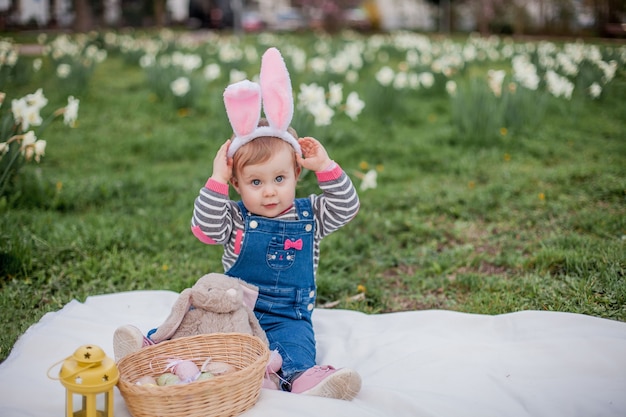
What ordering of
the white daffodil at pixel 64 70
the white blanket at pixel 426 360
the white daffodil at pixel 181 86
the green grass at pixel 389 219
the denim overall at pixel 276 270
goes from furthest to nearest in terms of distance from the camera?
the white daffodil at pixel 64 70
the white daffodil at pixel 181 86
the green grass at pixel 389 219
the denim overall at pixel 276 270
the white blanket at pixel 426 360

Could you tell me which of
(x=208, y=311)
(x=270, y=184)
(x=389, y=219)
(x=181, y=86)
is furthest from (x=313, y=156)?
(x=181, y=86)

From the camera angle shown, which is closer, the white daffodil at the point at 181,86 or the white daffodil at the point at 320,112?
the white daffodil at the point at 320,112

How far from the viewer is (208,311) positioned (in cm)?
210

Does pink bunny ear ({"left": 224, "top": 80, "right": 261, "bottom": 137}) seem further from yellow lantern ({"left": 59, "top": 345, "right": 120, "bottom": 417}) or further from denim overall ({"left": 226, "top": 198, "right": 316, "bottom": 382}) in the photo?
yellow lantern ({"left": 59, "top": 345, "right": 120, "bottom": 417})

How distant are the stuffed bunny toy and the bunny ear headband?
0.45m

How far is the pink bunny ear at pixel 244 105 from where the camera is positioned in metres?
2.12

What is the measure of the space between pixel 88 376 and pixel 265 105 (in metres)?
1.04

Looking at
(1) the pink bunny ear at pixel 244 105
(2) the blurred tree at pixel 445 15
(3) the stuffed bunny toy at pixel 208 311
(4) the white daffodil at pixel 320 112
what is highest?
(2) the blurred tree at pixel 445 15

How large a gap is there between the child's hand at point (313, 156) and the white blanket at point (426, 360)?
0.67 meters

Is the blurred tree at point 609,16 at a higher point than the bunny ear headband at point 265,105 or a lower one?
higher

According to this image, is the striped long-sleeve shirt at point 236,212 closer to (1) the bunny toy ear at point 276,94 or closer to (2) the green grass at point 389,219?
(1) the bunny toy ear at point 276,94

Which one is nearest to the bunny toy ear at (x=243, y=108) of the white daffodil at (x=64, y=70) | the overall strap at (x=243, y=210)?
the overall strap at (x=243, y=210)

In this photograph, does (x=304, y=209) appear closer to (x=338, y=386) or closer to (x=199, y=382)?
(x=338, y=386)

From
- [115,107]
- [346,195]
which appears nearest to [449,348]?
[346,195]
